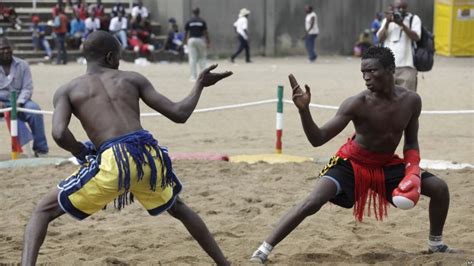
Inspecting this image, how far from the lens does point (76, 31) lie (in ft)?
87.6

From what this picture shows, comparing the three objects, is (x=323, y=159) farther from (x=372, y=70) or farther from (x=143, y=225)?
(x=372, y=70)

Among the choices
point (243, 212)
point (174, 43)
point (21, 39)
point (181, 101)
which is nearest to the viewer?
point (181, 101)

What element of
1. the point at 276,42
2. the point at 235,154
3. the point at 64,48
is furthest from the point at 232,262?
the point at 276,42

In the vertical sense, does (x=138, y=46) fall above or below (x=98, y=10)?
below

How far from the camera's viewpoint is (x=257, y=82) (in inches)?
802

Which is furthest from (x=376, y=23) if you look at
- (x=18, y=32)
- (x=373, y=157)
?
(x=373, y=157)

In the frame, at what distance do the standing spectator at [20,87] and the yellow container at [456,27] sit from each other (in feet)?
61.6

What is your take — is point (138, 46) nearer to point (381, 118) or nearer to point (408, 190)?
point (381, 118)

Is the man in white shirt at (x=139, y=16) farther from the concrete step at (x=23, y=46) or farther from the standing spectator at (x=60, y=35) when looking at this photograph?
the concrete step at (x=23, y=46)

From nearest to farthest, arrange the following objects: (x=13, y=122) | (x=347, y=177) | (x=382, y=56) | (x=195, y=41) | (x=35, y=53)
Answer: (x=382, y=56)
(x=347, y=177)
(x=13, y=122)
(x=195, y=41)
(x=35, y=53)

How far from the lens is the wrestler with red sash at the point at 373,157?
19.4ft

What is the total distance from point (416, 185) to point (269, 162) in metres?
4.48

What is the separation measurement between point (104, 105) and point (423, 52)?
759 centimetres

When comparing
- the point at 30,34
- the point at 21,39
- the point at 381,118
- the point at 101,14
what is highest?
the point at 381,118
